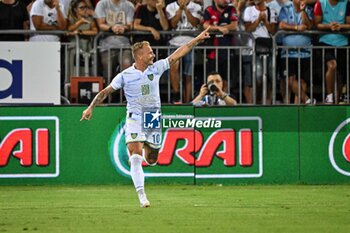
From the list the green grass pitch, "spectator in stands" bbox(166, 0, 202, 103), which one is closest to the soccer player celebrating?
the green grass pitch

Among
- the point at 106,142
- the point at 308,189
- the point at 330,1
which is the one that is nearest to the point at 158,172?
the point at 106,142

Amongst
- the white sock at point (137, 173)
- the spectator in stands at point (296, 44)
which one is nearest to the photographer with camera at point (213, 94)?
the spectator in stands at point (296, 44)

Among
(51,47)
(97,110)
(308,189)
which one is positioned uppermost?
(51,47)

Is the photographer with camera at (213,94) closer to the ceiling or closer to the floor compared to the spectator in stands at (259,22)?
closer to the floor

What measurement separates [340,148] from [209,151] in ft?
8.48

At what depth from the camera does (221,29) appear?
2036 centimetres

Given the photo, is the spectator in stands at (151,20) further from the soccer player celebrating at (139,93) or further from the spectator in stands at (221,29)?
the soccer player celebrating at (139,93)

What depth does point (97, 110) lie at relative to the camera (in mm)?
19734

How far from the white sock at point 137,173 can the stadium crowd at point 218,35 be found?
5.44m

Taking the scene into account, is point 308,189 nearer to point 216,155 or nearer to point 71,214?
point 216,155

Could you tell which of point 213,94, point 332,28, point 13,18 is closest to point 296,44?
point 332,28

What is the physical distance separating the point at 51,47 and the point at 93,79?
1044mm

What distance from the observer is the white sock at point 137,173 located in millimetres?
14922

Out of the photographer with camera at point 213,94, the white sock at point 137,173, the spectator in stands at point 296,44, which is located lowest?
the white sock at point 137,173
